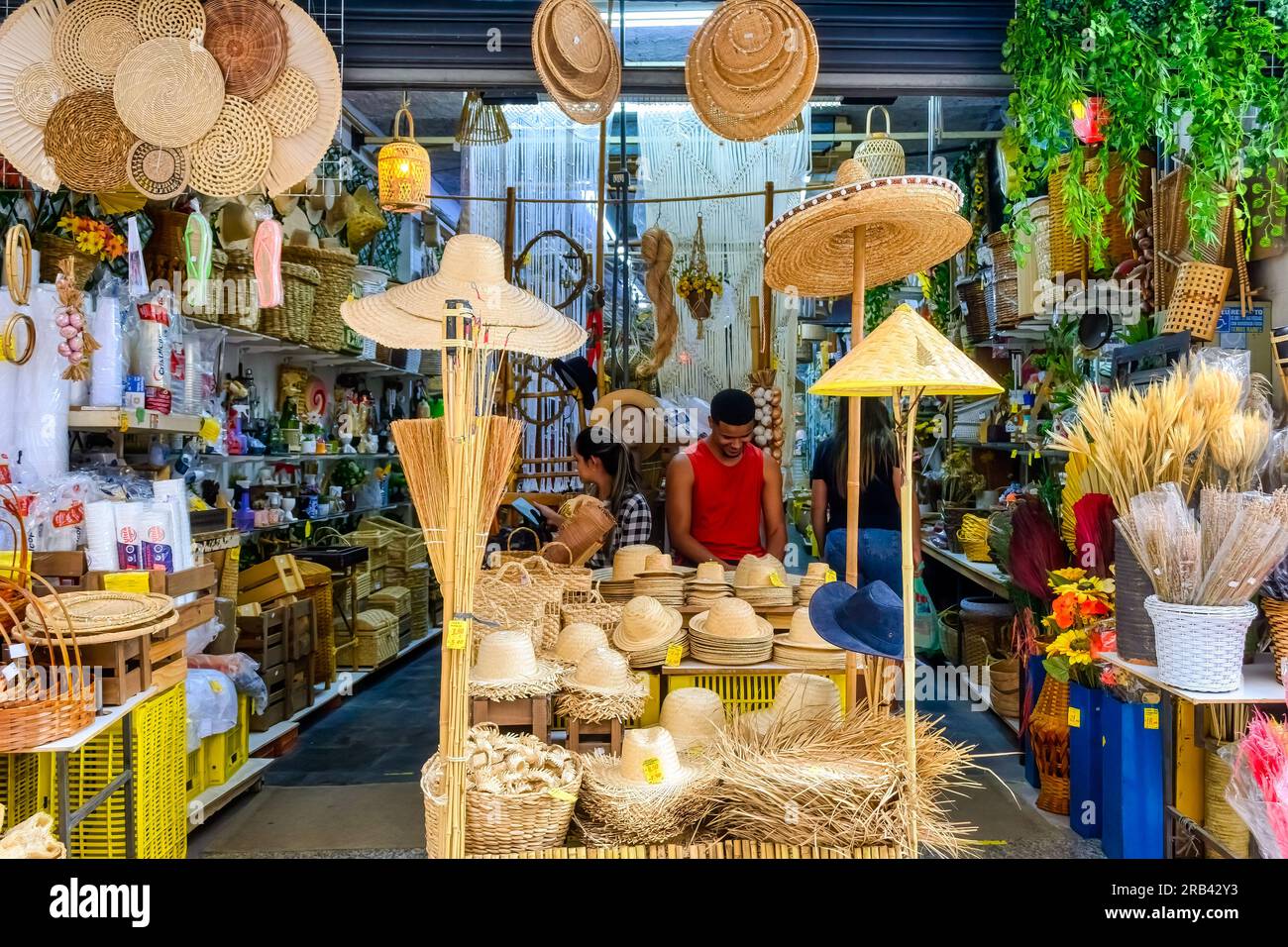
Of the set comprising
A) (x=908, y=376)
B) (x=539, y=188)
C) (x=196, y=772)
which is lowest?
(x=196, y=772)

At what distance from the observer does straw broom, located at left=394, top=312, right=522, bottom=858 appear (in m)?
1.81

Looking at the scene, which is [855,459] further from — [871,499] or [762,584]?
[871,499]

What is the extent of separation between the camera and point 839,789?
6.67 ft

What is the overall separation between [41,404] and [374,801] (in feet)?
6.34

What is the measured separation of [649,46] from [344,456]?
3.30 meters

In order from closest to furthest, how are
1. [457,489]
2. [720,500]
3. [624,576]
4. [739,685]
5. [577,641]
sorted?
[457,489] < [577,641] < [739,685] < [624,576] < [720,500]

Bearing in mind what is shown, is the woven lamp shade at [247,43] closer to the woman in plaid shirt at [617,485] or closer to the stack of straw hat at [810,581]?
the woman in plaid shirt at [617,485]

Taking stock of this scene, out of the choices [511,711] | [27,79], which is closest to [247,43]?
[27,79]

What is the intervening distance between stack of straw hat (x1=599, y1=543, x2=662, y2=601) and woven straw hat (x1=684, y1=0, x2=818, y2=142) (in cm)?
156

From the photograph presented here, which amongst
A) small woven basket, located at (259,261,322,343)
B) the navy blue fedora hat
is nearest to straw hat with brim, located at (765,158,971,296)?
the navy blue fedora hat

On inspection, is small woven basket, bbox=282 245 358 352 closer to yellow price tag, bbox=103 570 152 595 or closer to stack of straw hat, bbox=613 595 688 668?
yellow price tag, bbox=103 570 152 595
